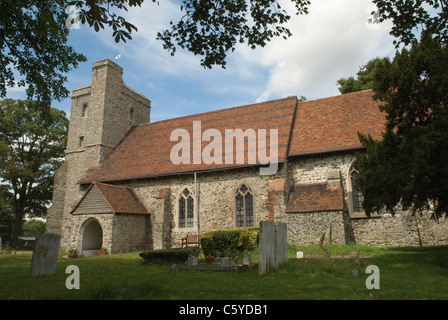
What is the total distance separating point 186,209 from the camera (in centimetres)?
1973

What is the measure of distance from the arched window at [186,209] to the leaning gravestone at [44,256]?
33.0ft

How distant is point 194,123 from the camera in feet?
80.2

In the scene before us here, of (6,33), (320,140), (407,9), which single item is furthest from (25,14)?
(320,140)

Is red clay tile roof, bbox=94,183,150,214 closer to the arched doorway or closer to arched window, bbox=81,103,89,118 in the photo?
the arched doorway

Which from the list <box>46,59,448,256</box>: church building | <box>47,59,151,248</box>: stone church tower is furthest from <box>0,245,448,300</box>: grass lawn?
<box>47,59,151,248</box>: stone church tower

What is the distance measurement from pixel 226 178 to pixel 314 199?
17.3ft

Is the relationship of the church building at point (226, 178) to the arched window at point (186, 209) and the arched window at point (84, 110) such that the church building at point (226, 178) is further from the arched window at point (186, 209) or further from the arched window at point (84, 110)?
the arched window at point (84, 110)

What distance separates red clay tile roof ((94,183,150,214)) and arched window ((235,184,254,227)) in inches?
235

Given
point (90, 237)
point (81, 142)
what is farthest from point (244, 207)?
point (81, 142)

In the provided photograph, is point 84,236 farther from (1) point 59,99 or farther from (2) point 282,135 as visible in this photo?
(2) point 282,135

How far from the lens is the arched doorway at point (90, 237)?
63.7ft
